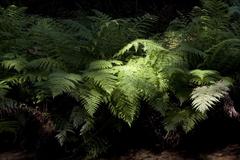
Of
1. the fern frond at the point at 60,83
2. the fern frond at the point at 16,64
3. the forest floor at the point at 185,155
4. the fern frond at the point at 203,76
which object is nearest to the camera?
the fern frond at the point at 60,83

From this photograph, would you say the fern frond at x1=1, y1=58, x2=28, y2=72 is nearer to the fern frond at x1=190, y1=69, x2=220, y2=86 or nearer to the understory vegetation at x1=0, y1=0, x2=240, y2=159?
the understory vegetation at x1=0, y1=0, x2=240, y2=159

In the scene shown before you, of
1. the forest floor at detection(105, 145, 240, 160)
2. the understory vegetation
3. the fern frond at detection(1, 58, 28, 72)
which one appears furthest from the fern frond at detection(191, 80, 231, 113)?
the fern frond at detection(1, 58, 28, 72)

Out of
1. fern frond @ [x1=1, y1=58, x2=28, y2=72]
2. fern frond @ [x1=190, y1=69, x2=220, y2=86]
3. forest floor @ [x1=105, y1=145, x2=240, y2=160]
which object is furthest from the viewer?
fern frond @ [x1=1, y1=58, x2=28, y2=72]

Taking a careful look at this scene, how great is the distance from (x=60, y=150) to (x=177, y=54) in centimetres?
175

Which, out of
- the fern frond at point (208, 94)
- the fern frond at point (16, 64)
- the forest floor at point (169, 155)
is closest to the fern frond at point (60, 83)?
the fern frond at point (16, 64)

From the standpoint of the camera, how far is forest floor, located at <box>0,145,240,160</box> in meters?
4.12

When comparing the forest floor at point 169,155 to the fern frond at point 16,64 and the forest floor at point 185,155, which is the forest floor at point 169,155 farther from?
the fern frond at point 16,64

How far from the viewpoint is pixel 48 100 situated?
4.45 meters

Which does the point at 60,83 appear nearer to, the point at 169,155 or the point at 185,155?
the point at 169,155

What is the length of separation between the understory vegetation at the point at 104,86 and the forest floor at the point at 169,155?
0.52 ft

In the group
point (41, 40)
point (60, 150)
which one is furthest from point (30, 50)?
point (60, 150)

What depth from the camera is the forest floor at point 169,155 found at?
4.12 m

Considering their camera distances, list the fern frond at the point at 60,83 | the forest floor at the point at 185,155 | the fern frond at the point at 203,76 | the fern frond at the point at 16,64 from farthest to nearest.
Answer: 1. the fern frond at the point at 16,64
2. the fern frond at the point at 203,76
3. the forest floor at the point at 185,155
4. the fern frond at the point at 60,83

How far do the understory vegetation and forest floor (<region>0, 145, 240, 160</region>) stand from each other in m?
0.16
